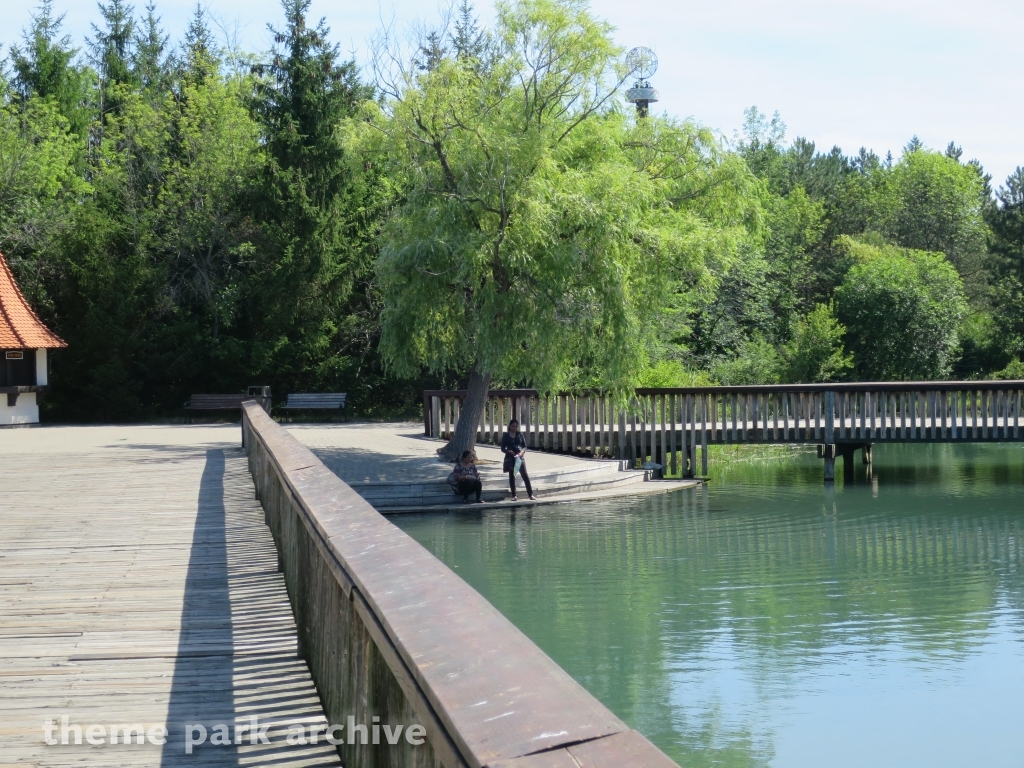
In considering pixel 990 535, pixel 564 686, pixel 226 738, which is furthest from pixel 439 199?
pixel 564 686

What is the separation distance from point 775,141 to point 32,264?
137ft

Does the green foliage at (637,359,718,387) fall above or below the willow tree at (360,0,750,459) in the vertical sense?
below

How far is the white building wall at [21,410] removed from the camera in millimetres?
31016

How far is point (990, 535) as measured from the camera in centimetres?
1811

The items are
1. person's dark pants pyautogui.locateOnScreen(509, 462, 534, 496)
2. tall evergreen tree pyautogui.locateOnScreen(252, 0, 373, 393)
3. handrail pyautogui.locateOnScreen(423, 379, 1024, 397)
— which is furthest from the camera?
tall evergreen tree pyautogui.locateOnScreen(252, 0, 373, 393)

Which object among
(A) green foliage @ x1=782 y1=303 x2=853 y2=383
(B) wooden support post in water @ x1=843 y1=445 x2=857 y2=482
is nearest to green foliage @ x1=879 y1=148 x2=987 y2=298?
(A) green foliage @ x1=782 y1=303 x2=853 y2=383

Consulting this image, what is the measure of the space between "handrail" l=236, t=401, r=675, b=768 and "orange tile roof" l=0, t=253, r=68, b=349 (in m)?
28.4

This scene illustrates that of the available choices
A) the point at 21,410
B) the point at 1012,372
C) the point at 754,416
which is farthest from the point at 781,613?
the point at 1012,372

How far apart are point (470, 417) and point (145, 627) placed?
14.9 m

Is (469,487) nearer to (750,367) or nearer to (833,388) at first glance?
(833,388)

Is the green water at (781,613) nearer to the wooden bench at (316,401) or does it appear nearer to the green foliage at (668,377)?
the green foliage at (668,377)

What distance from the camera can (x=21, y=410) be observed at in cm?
3166

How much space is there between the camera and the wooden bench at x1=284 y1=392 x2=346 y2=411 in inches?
1302

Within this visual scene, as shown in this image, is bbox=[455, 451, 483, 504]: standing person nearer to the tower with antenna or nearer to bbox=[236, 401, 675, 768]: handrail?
the tower with antenna
